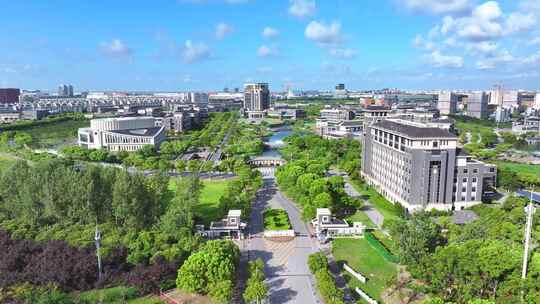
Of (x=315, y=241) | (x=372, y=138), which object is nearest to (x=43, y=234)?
(x=315, y=241)

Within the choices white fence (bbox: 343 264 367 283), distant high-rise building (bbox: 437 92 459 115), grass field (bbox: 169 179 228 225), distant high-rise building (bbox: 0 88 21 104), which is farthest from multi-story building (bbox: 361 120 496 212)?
distant high-rise building (bbox: 0 88 21 104)

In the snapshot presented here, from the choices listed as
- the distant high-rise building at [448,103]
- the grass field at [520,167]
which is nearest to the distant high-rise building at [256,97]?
the distant high-rise building at [448,103]

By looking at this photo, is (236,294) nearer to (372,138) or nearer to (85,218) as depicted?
(85,218)

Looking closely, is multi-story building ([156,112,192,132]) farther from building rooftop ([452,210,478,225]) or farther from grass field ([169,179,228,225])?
building rooftop ([452,210,478,225])

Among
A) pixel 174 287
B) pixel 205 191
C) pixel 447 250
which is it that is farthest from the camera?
pixel 205 191

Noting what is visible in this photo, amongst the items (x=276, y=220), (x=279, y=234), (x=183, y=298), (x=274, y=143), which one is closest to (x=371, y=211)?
(x=276, y=220)
